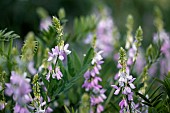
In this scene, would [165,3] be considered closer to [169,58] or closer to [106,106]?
[169,58]

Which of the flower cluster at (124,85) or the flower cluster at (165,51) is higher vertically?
the flower cluster at (165,51)

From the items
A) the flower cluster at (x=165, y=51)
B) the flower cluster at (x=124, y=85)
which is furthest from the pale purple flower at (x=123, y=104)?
the flower cluster at (x=165, y=51)

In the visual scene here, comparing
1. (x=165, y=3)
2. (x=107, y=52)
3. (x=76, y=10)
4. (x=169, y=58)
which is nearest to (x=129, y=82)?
(x=169, y=58)

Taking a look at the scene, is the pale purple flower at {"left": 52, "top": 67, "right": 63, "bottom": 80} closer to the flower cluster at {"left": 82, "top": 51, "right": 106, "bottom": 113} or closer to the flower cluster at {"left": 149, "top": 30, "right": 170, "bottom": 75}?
the flower cluster at {"left": 82, "top": 51, "right": 106, "bottom": 113}

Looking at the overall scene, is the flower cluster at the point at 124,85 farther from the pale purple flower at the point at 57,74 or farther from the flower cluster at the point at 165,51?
the flower cluster at the point at 165,51

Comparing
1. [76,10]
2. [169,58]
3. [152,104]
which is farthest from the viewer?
[76,10]

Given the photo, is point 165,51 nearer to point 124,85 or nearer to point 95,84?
point 95,84

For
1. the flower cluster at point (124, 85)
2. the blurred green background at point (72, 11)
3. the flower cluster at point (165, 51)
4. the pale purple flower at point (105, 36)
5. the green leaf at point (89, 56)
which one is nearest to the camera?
the flower cluster at point (124, 85)
